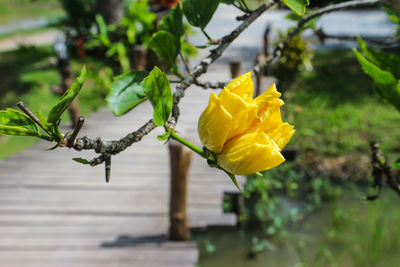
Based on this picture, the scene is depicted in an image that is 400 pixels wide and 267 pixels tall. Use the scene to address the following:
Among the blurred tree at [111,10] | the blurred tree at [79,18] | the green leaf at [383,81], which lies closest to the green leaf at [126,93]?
the green leaf at [383,81]

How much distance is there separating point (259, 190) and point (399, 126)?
87.2 inches

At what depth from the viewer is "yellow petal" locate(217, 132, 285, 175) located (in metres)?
0.30

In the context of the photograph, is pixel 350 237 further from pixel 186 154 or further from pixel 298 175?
pixel 186 154

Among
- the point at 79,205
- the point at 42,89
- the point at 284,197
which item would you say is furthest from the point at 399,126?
the point at 42,89

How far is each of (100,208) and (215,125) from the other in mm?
2728

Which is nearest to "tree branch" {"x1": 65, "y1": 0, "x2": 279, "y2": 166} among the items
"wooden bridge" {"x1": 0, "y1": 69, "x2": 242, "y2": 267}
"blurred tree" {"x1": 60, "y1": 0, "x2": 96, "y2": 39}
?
"wooden bridge" {"x1": 0, "y1": 69, "x2": 242, "y2": 267}

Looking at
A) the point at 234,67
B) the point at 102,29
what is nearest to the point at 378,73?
the point at 102,29

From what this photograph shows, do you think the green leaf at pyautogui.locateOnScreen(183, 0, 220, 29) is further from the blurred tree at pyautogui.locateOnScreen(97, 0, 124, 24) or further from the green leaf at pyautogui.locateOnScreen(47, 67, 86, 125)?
the blurred tree at pyautogui.locateOnScreen(97, 0, 124, 24)

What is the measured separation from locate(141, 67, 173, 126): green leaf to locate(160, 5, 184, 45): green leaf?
0.60 ft

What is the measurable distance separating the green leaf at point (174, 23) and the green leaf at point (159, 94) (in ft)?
0.60

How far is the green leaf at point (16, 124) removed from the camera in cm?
27

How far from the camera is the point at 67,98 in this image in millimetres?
255

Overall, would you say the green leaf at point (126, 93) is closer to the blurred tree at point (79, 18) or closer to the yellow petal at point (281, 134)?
the yellow petal at point (281, 134)

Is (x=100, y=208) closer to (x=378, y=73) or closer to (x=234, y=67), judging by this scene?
(x=234, y=67)
